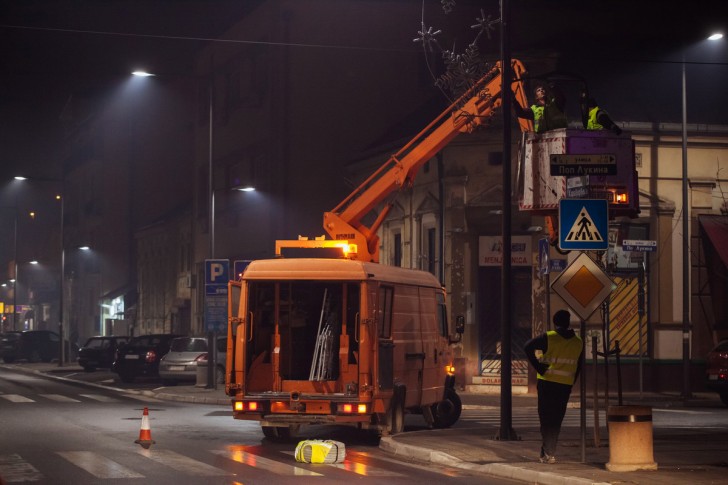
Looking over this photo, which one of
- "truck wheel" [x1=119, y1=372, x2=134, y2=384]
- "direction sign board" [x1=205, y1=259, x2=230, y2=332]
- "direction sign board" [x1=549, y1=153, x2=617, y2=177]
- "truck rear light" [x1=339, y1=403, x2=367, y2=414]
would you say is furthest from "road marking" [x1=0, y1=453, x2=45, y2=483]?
"truck wheel" [x1=119, y1=372, x2=134, y2=384]

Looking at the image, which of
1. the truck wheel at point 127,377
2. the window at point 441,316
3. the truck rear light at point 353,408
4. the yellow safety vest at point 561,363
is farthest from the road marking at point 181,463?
the truck wheel at point 127,377

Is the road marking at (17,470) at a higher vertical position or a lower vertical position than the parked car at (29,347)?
lower

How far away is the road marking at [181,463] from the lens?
575 inches

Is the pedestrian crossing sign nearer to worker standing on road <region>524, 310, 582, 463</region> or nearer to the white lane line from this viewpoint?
worker standing on road <region>524, 310, 582, 463</region>

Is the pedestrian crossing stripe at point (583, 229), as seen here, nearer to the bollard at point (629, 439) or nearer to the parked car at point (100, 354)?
the bollard at point (629, 439)

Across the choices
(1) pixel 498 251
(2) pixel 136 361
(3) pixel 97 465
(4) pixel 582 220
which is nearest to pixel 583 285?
(4) pixel 582 220

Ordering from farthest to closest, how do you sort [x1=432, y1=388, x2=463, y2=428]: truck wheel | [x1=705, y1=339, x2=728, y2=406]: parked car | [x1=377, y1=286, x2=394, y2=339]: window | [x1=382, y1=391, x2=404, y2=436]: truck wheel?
[x1=705, y1=339, x2=728, y2=406]: parked car, [x1=432, y1=388, x2=463, y2=428]: truck wheel, [x1=382, y1=391, x2=404, y2=436]: truck wheel, [x1=377, y1=286, x2=394, y2=339]: window

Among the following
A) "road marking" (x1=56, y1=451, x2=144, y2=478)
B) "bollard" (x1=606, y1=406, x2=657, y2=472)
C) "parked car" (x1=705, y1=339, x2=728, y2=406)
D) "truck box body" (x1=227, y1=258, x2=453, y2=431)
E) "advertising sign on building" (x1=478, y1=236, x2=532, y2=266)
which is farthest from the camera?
"advertising sign on building" (x1=478, y1=236, x2=532, y2=266)

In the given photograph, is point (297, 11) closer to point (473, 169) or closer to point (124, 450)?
point (473, 169)

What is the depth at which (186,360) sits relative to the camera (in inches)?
1453

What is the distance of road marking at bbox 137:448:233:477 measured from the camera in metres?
14.6

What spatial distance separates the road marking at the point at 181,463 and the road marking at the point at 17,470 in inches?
63.1

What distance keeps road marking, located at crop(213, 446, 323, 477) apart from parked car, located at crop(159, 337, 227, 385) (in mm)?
18852

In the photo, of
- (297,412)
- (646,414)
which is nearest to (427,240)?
(297,412)
